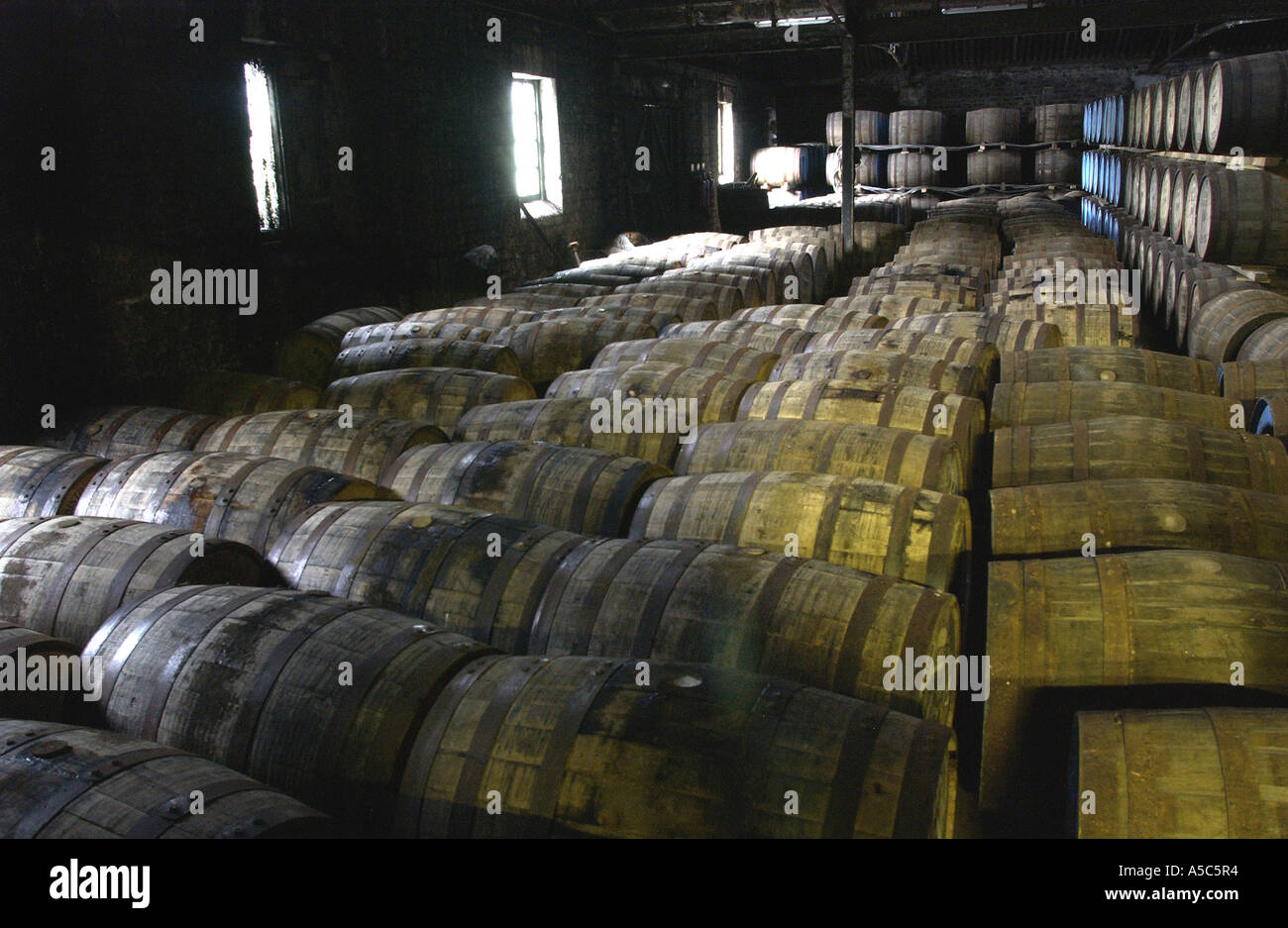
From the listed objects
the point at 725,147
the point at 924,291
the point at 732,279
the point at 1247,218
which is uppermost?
the point at 725,147

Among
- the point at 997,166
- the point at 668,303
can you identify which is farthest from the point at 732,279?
the point at 997,166

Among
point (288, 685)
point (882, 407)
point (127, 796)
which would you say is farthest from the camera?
point (882, 407)

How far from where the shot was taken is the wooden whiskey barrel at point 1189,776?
2213 millimetres

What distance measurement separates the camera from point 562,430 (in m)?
4.93

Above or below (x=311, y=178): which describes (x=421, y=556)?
below

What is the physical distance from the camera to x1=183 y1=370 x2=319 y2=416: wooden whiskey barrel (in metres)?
6.00

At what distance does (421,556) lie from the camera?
11.1 feet

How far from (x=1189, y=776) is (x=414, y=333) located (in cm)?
616

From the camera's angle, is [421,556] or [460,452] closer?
[421,556]

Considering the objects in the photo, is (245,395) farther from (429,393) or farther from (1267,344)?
(1267,344)

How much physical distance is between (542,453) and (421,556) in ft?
3.42

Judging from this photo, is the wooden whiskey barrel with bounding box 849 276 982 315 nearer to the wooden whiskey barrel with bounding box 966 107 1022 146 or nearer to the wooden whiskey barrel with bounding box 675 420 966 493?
the wooden whiskey barrel with bounding box 675 420 966 493
